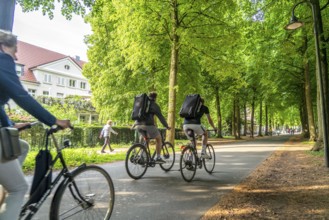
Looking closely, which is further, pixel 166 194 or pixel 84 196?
pixel 166 194

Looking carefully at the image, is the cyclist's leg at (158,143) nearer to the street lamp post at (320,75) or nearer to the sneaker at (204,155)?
the sneaker at (204,155)

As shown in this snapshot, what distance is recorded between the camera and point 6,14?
22.0 ft

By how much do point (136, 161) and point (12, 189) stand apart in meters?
4.99

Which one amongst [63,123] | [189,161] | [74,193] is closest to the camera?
[63,123]

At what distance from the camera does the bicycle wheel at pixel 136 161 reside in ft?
25.1

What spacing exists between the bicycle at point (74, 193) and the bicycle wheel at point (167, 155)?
465cm

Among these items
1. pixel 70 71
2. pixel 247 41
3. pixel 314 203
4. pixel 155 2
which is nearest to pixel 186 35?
pixel 155 2

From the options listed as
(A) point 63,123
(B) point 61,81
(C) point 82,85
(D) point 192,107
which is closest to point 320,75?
(D) point 192,107

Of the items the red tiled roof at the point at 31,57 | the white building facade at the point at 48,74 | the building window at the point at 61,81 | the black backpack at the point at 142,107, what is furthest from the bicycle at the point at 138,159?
the building window at the point at 61,81

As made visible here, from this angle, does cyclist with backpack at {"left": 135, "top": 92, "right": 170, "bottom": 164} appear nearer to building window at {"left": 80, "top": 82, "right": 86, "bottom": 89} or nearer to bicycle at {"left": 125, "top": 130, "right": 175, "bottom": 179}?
bicycle at {"left": 125, "top": 130, "right": 175, "bottom": 179}

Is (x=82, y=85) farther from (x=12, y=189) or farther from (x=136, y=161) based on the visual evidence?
(x=12, y=189)

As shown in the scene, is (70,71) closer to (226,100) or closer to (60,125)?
(226,100)

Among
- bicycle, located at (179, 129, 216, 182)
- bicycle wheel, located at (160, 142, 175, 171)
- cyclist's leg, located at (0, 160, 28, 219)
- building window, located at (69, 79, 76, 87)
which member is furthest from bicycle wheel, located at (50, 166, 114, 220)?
building window, located at (69, 79, 76, 87)

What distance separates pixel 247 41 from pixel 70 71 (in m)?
46.6
